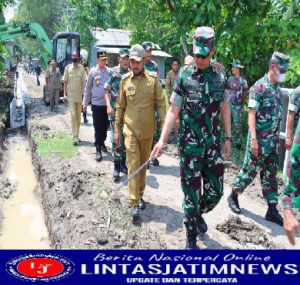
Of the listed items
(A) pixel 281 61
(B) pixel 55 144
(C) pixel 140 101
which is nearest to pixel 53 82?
(B) pixel 55 144

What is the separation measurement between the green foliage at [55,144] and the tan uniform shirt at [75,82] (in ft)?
3.61

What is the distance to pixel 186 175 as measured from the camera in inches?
152

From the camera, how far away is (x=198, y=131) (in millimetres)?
3744

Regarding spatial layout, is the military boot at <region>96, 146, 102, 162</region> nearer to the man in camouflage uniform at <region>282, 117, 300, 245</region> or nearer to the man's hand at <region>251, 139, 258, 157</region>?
the man's hand at <region>251, 139, 258, 157</region>

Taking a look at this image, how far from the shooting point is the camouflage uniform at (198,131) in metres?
3.67

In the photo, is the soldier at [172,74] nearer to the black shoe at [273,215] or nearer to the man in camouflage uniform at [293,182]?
the black shoe at [273,215]

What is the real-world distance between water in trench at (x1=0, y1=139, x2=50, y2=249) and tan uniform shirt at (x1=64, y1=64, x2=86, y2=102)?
6.55 feet

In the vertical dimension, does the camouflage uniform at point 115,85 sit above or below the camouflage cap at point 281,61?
below

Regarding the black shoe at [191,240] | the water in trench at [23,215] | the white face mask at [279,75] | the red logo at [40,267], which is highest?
the white face mask at [279,75]

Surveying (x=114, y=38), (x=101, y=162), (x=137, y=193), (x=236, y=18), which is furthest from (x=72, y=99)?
(x=114, y=38)

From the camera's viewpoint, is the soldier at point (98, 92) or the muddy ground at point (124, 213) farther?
the soldier at point (98, 92)

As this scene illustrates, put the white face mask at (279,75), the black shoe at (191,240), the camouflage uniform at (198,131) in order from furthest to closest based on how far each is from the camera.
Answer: the white face mask at (279,75), the black shoe at (191,240), the camouflage uniform at (198,131)

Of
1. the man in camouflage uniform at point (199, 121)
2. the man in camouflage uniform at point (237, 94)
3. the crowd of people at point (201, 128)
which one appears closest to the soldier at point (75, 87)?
the crowd of people at point (201, 128)

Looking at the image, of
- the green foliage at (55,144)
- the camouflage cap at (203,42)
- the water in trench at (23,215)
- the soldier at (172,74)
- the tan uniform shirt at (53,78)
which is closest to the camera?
the camouflage cap at (203,42)
